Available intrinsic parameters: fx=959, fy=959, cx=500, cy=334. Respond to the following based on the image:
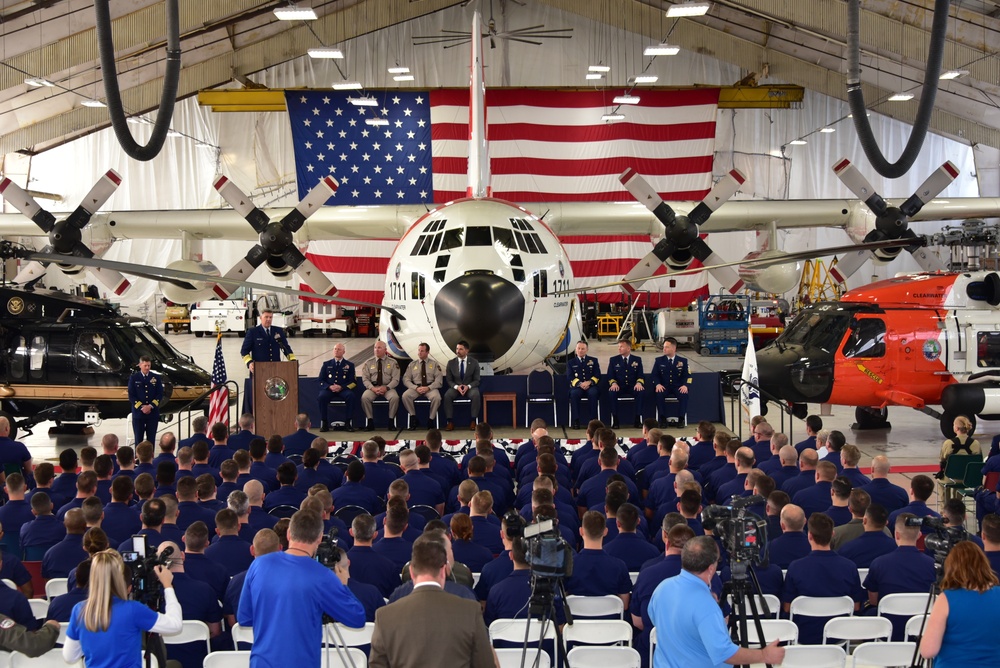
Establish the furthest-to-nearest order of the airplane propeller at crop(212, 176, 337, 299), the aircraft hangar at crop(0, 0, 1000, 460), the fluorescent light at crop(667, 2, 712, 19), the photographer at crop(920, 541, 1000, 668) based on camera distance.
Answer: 1. the aircraft hangar at crop(0, 0, 1000, 460)
2. the fluorescent light at crop(667, 2, 712, 19)
3. the airplane propeller at crop(212, 176, 337, 299)
4. the photographer at crop(920, 541, 1000, 668)

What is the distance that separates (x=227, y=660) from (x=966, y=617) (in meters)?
3.56

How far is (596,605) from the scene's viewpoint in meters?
5.61

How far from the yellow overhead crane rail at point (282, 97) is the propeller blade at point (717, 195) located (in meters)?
15.2

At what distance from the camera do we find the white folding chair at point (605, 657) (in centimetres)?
497

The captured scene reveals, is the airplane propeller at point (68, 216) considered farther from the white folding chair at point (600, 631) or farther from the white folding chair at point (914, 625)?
the white folding chair at point (914, 625)

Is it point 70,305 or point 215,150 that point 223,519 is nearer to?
point 70,305

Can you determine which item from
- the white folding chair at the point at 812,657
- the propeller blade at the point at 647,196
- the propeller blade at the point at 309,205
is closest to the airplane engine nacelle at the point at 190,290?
the propeller blade at the point at 309,205

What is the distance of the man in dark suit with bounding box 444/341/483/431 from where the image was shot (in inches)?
527

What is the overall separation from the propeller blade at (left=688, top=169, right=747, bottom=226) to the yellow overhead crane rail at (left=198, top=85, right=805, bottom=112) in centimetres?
1515

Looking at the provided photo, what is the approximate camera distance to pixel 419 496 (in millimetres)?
8172

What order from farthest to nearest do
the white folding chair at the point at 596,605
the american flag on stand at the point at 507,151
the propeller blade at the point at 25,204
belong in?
the american flag on stand at the point at 507,151 < the propeller blade at the point at 25,204 < the white folding chair at the point at 596,605

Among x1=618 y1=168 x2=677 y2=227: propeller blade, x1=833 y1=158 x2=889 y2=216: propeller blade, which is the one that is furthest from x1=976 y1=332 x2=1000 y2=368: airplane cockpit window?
x1=618 y1=168 x2=677 y2=227: propeller blade

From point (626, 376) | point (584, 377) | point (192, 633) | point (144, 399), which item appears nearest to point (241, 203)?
point (144, 399)

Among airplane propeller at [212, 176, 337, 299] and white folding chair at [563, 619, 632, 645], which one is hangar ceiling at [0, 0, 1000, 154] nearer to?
airplane propeller at [212, 176, 337, 299]
